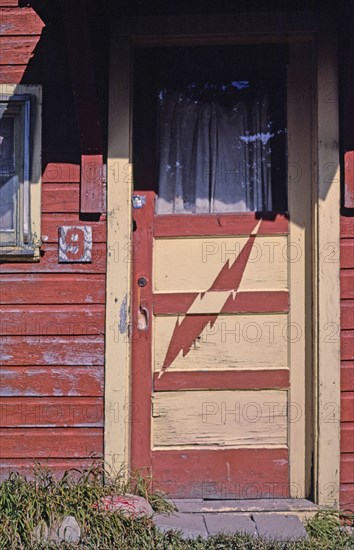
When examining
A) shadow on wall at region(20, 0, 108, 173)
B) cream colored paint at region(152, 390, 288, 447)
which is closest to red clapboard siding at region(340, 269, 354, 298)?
cream colored paint at region(152, 390, 288, 447)

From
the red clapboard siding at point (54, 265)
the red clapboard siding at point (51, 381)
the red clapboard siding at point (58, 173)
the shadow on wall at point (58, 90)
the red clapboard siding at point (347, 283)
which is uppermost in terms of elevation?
the shadow on wall at point (58, 90)

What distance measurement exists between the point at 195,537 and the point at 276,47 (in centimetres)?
292

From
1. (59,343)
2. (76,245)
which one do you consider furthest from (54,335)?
(76,245)

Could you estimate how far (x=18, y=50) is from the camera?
4.13 m

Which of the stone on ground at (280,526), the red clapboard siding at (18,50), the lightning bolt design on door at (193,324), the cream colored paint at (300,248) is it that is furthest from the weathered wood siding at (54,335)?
the cream colored paint at (300,248)

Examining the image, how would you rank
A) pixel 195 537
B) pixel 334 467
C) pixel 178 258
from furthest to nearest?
pixel 178 258
pixel 334 467
pixel 195 537

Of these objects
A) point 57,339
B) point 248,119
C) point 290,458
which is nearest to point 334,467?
point 290,458

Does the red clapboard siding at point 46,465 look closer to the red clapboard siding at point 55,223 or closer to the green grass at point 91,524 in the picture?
the green grass at point 91,524

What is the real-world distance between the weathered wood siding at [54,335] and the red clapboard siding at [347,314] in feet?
4.61

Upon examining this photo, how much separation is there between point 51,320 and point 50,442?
0.72 metres

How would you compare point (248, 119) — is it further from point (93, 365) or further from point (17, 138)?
point (93, 365)

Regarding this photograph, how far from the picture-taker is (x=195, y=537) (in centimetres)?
→ 354

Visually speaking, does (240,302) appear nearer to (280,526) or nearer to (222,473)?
(222,473)

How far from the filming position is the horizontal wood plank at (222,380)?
13.4ft
